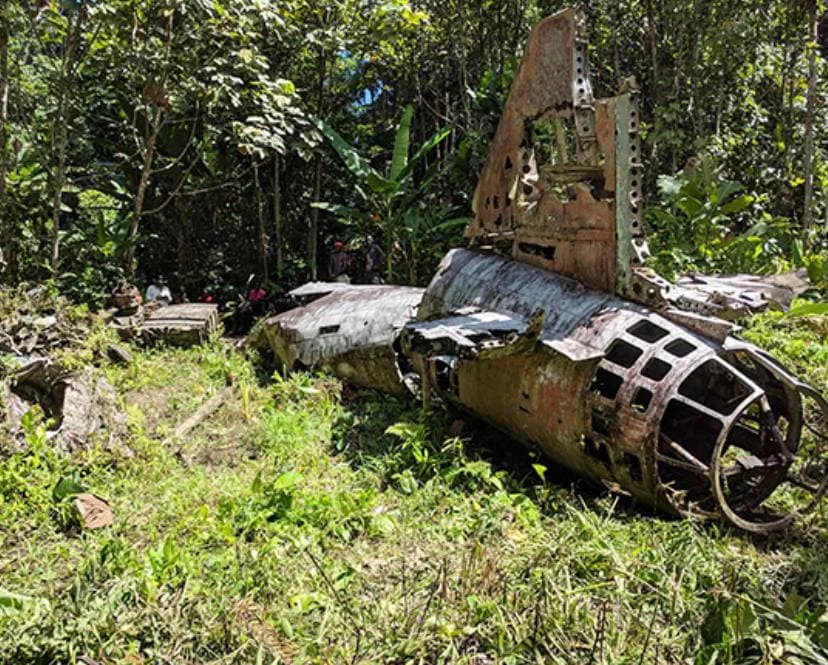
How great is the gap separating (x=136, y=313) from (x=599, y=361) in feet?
25.5

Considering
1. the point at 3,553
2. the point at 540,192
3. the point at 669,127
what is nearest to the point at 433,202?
the point at 669,127

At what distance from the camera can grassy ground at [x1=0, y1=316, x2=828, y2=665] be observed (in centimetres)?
331

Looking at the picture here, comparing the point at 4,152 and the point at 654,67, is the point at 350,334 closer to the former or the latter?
the point at 4,152

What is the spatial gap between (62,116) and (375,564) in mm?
8170

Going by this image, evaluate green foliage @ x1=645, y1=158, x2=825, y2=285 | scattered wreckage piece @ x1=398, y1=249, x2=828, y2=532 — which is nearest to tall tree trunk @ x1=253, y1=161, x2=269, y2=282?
green foliage @ x1=645, y1=158, x2=825, y2=285

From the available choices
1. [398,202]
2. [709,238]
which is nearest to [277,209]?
[398,202]

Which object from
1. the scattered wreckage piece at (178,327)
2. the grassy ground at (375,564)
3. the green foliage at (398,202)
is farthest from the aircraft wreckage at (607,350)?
the green foliage at (398,202)

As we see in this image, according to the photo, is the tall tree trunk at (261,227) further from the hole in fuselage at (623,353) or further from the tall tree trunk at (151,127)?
the hole in fuselage at (623,353)

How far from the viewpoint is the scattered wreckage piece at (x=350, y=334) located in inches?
285

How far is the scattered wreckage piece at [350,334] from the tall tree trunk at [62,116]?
12.6ft

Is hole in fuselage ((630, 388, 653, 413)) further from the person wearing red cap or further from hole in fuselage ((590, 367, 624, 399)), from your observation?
the person wearing red cap

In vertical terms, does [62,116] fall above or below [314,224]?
above

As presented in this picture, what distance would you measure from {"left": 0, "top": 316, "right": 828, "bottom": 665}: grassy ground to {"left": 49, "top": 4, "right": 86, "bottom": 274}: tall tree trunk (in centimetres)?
490

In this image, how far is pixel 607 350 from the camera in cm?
463
